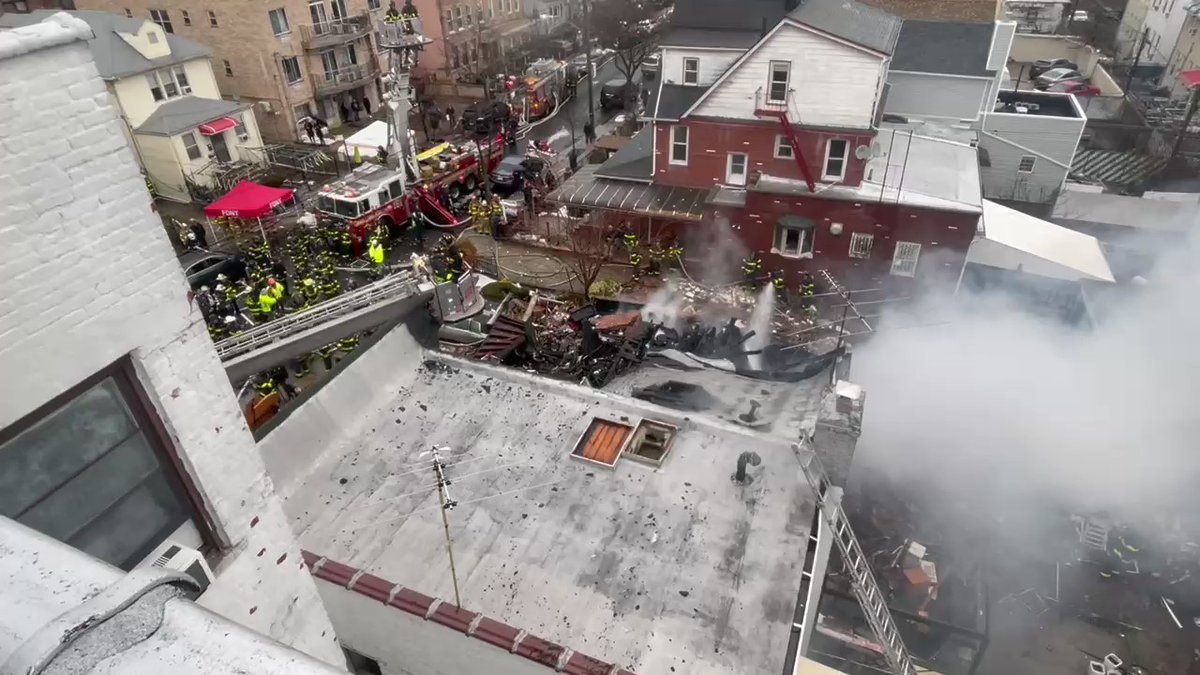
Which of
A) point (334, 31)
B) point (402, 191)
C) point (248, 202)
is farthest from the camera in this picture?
point (334, 31)

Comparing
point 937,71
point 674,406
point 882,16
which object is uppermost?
point 882,16

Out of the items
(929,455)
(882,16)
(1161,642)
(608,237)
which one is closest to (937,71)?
(882,16)

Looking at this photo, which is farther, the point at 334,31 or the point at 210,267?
the point at 334,31

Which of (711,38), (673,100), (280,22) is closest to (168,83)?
(280,22)

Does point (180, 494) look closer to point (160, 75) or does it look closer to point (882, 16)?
point (882, 16)

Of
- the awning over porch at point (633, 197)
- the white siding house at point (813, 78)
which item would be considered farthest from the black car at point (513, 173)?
the white siding house at point (813, 78)

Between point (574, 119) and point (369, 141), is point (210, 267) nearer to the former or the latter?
point (369, 141)
